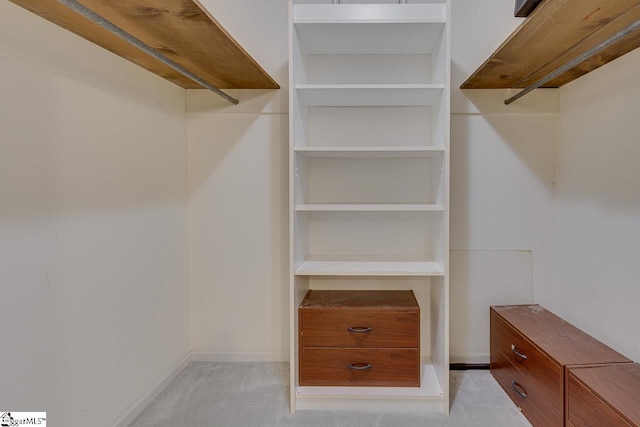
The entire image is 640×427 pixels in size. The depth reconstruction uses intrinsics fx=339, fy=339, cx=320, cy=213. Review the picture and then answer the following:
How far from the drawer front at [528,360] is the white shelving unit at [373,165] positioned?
0.37 metres

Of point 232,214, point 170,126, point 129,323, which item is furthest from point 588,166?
point 129,323

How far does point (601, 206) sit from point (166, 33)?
7.15 feet

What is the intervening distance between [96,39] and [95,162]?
510mm

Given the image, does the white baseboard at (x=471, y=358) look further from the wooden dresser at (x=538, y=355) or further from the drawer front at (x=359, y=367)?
the drawer front at (x=359, y=367)

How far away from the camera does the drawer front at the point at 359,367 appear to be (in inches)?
71.4

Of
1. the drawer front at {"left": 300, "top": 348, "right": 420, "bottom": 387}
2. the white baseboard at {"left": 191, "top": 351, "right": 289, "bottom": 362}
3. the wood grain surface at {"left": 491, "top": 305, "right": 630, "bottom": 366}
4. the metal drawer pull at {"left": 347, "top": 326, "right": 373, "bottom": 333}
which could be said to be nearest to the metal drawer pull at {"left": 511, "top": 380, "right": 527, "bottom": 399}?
the wood grain surface at {"left": 491, "top": 305, "right": 630, "bottom": 366}

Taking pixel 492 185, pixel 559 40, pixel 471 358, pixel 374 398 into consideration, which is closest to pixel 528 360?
pixel 471 358

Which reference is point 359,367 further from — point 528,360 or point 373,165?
point 373,165

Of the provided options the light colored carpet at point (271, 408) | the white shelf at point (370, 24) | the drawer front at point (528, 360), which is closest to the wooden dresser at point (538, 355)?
the drawer front at point (528, 360)

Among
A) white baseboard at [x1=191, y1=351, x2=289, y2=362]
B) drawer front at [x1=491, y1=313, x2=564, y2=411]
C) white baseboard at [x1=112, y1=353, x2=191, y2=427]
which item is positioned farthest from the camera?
white baseboard at [x1=191, y1=351, x2=289, y2=362]

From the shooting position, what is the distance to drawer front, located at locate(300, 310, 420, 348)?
181cm

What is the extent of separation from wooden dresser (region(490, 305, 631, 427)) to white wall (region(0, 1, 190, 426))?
77.3 inches

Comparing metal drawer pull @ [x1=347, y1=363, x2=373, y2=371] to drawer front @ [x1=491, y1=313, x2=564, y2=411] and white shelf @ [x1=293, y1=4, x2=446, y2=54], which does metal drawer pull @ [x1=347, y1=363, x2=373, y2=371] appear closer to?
drawer front @ [x1=491, y1=313, x2=564, y2=411]

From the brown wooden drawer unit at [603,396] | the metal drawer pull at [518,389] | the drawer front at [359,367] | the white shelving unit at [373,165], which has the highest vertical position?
the white shelving unit at [373,165]
